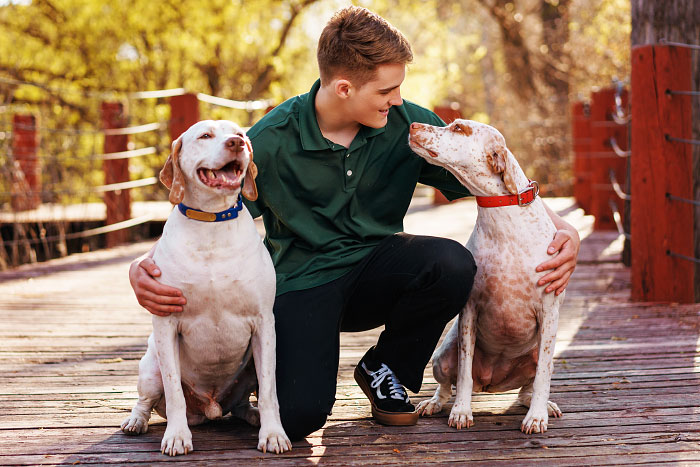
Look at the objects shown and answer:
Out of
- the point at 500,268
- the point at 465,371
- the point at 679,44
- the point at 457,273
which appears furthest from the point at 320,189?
the point at 679,44

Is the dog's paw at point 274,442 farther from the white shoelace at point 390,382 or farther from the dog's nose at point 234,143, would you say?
the dog's nose at point 234,143

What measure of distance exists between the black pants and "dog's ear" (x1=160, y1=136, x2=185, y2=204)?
625mm

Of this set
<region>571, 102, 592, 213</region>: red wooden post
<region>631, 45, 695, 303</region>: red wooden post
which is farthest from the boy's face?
<region>571, 102, 592, 213</region>: red wooden post

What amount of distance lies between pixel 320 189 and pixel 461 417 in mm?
919

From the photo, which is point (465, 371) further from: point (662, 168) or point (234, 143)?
point (662, 168)

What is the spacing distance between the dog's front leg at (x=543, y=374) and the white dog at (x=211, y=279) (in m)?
0.77

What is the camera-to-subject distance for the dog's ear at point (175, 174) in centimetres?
228

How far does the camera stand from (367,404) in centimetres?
287

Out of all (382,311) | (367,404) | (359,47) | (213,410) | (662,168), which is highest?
(359,47)

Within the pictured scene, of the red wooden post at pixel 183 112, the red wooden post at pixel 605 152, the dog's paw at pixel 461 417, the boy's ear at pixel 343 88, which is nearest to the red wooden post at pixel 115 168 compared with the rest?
the red wooden post at pixel 183 112

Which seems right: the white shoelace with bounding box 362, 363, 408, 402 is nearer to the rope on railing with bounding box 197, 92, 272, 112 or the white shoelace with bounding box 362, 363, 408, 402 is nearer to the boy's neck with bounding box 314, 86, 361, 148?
the boy's neck with bounding box 314, 86, 361, 148

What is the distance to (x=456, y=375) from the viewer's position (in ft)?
8.96

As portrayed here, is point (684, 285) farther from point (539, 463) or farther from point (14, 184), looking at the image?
point (14, 184)

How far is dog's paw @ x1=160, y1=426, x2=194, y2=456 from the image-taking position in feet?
7.54
